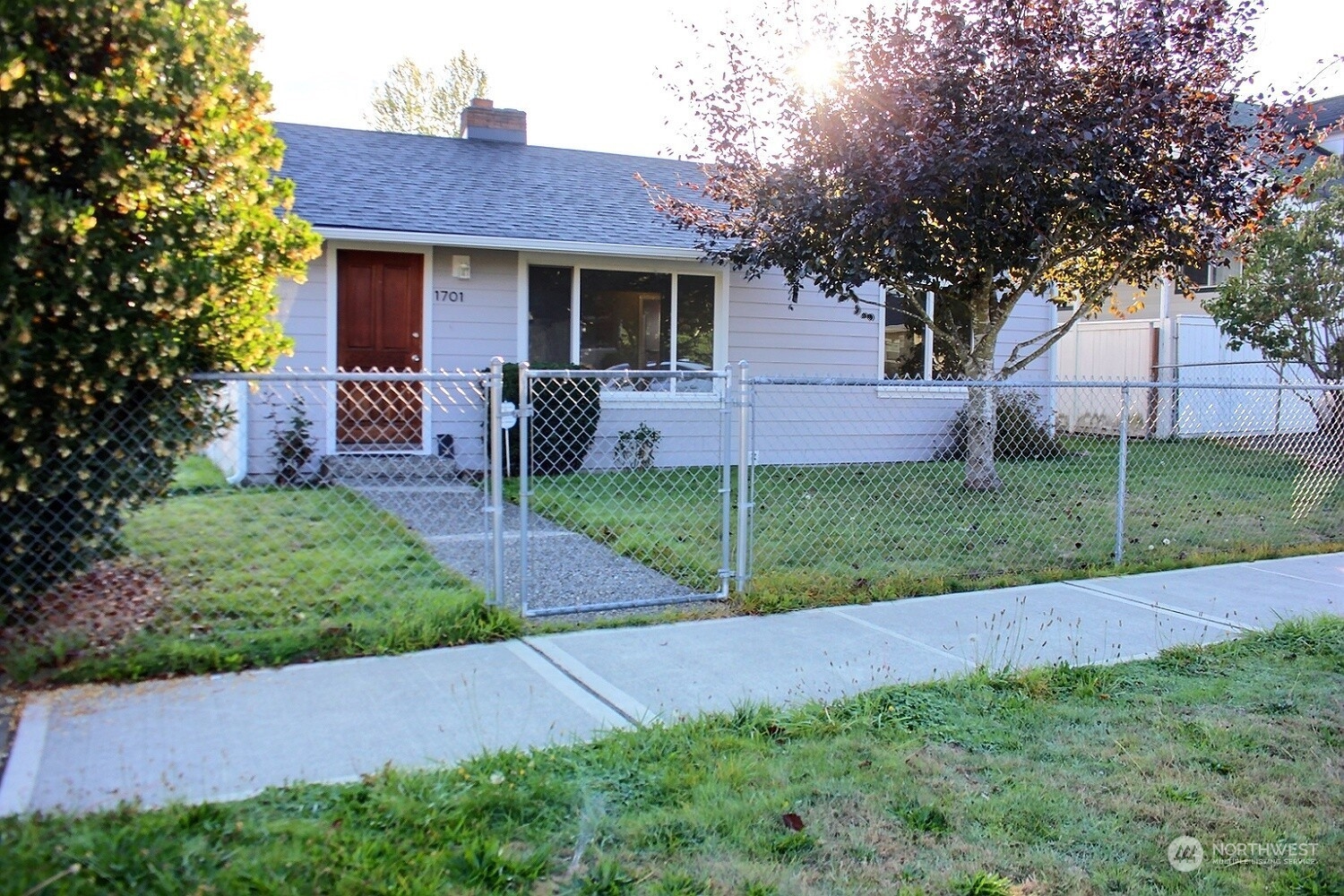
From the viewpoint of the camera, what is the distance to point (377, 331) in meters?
11.0

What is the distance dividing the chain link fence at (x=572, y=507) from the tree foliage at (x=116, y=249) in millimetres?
47

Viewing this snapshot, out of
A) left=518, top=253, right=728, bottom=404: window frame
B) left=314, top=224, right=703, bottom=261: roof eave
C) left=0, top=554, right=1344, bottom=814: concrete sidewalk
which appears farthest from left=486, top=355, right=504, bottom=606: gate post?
left=518, top=253, right=728, bottom=404: window frame

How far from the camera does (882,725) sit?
4.03 metres

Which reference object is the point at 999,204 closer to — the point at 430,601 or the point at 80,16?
the point at 430,601

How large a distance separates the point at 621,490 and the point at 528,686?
499cm

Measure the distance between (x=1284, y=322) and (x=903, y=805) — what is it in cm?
1327

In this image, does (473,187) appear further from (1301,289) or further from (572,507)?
(1301,289)

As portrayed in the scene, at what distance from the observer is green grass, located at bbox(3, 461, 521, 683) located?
4.45 meters

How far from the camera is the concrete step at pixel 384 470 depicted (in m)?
9.82

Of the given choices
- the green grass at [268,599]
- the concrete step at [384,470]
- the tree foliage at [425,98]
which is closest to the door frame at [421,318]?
the concrete step at [384,470]

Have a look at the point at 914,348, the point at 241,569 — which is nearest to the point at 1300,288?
the point at 914,348

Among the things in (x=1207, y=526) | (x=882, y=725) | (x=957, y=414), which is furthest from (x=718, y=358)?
(x=882, y=725)

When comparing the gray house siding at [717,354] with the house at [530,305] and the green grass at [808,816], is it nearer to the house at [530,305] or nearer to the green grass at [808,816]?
the house at [530,305]

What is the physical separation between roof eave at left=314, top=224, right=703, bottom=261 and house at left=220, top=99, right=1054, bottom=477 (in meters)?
0.02
